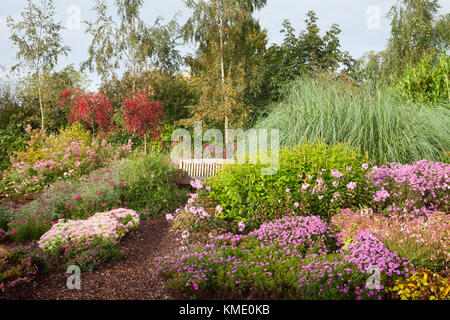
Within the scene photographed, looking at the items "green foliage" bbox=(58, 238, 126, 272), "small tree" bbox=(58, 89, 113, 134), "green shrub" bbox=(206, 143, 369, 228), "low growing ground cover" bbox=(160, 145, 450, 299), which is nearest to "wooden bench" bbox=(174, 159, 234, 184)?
"low growing ground cover" bbox=(160, 145, 450, 299)

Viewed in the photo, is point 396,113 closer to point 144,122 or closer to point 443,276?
point 443,276

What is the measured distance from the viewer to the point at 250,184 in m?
4.95

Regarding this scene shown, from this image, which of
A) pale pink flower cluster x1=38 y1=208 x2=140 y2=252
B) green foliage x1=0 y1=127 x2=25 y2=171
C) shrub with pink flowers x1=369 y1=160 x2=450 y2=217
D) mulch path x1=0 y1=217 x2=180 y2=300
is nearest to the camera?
mulch path x1=0 y1=217 x2=180 y2=300

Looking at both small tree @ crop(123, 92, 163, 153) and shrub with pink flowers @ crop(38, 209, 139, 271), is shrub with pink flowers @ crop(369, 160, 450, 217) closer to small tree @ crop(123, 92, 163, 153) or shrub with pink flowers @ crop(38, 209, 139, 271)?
shrub with pink flowers @ crop(38, 209, 139, 271)

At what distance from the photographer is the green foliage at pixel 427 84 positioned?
32.6ft

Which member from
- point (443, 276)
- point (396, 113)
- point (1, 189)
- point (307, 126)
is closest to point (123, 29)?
point (1, 189)

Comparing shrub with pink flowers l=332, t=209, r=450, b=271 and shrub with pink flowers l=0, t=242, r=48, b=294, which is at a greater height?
shrub with pink flowers l=332, t=209, r=450, b=271

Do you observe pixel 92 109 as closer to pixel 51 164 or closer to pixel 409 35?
pixel 51 164

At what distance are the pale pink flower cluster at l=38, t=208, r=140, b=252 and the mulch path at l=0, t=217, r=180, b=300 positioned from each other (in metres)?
0.25

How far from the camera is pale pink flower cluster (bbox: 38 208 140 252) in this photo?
415 centimetres

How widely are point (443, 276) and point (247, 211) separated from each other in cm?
242

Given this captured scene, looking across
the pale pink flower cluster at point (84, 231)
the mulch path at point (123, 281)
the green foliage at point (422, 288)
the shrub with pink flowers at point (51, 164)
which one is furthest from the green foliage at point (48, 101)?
the green foliage at point (422, 288)

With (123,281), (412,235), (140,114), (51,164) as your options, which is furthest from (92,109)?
(412,235)

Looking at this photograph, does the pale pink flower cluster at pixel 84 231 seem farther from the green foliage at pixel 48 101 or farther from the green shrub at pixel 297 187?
the green foliage at pixel 48 101
